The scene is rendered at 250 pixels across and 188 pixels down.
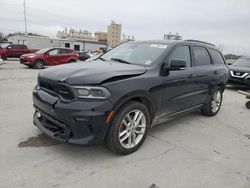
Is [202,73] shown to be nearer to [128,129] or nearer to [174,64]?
[174,64]

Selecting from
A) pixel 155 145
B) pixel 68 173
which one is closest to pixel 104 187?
pixel 68 173

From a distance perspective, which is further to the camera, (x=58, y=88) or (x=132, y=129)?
(x=132, y=129)

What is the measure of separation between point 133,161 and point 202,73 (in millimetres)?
2495

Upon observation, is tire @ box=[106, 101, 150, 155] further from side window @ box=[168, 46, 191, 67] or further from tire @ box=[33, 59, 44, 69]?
tire @ box=[33, 59, 44, 69]

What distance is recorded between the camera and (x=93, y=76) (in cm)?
263

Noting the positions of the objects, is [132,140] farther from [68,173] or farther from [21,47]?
[21,47]

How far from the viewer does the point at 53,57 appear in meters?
14.1

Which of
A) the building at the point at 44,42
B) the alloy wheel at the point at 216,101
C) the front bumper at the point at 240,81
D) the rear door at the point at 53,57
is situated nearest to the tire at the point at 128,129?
the alloy wheel at the point at 216,101

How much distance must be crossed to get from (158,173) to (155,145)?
2.54ft

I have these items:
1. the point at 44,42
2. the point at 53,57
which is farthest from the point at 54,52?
the point at 44,42

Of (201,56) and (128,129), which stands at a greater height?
(201,56)

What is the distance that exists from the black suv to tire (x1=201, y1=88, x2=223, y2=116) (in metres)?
0.86

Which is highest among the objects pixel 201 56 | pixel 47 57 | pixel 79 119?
pixel 201 56

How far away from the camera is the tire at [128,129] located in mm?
2727
